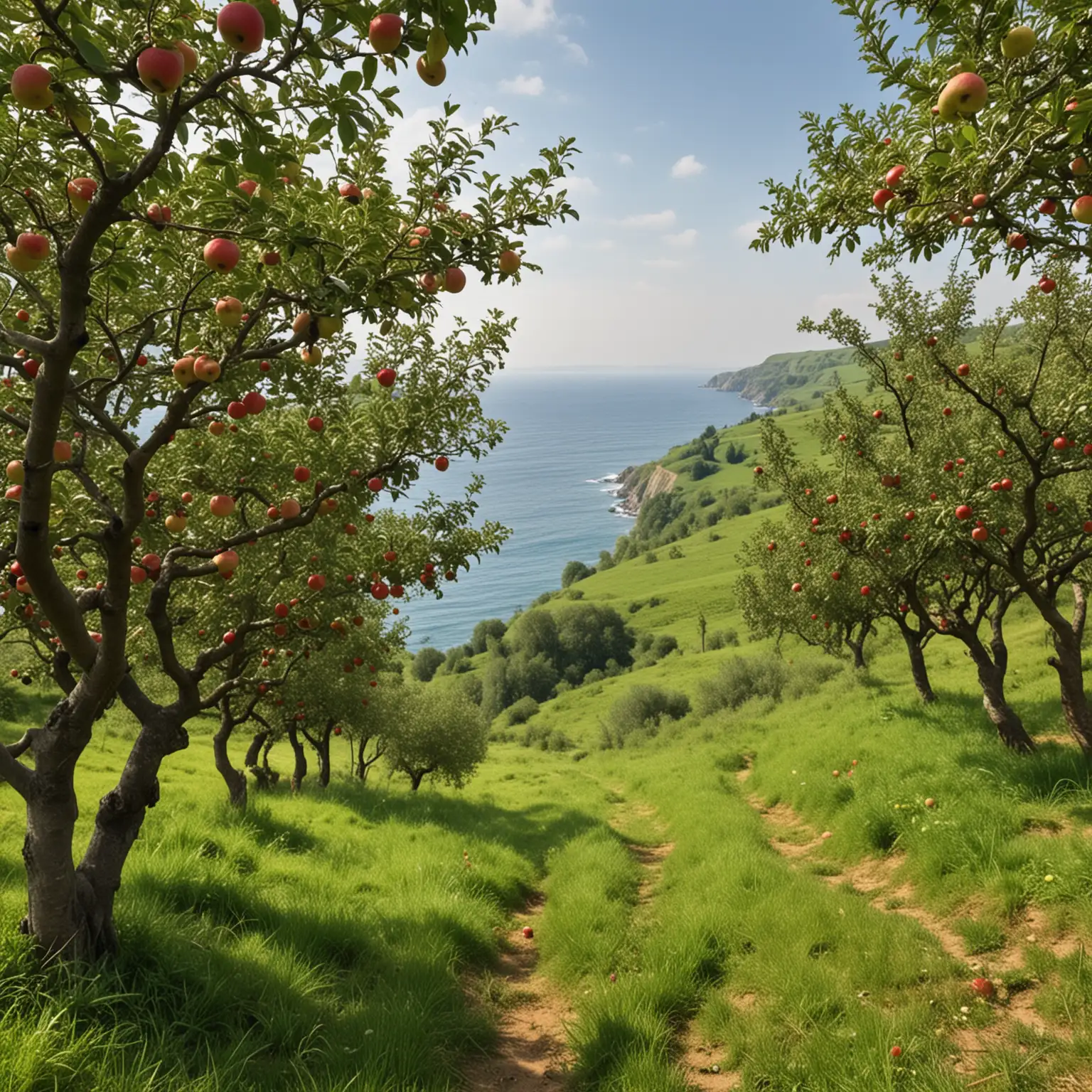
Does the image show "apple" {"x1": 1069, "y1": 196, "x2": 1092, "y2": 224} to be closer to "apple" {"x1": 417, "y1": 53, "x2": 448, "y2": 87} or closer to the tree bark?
"apple" {"x1": 417, "y1": 53, "x2": 448, "y2": 87}

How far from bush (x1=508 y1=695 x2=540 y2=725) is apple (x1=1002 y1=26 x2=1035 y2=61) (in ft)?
249

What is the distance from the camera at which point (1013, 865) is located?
6820 millimetres

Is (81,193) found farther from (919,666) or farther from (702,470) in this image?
(702,470)

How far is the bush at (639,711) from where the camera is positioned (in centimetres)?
5316

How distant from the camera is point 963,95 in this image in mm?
3271

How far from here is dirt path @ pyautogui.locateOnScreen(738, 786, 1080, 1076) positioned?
454 cm

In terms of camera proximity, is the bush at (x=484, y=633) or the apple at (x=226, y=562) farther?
the bush at (x=484, y=633)

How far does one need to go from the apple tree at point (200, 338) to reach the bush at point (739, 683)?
39.3 metres

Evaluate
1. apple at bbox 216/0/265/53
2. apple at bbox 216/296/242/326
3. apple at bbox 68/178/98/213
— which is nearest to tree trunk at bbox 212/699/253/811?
apple at bbox 68/178/98/213

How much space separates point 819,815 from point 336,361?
11720 mm

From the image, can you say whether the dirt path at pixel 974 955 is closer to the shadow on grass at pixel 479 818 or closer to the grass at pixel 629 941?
the grass at pixel 629 941

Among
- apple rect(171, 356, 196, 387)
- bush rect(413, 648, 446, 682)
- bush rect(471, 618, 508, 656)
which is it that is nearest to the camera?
apple rect(171, 356, 196, 387)

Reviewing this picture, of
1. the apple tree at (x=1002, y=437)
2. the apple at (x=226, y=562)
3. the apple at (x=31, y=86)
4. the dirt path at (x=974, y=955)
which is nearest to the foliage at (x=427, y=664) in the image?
the apple tree at (x=1002, y=437)

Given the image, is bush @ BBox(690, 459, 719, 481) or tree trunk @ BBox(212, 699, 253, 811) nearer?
tree trunk @ BBox(212, 699, 253, 811)
